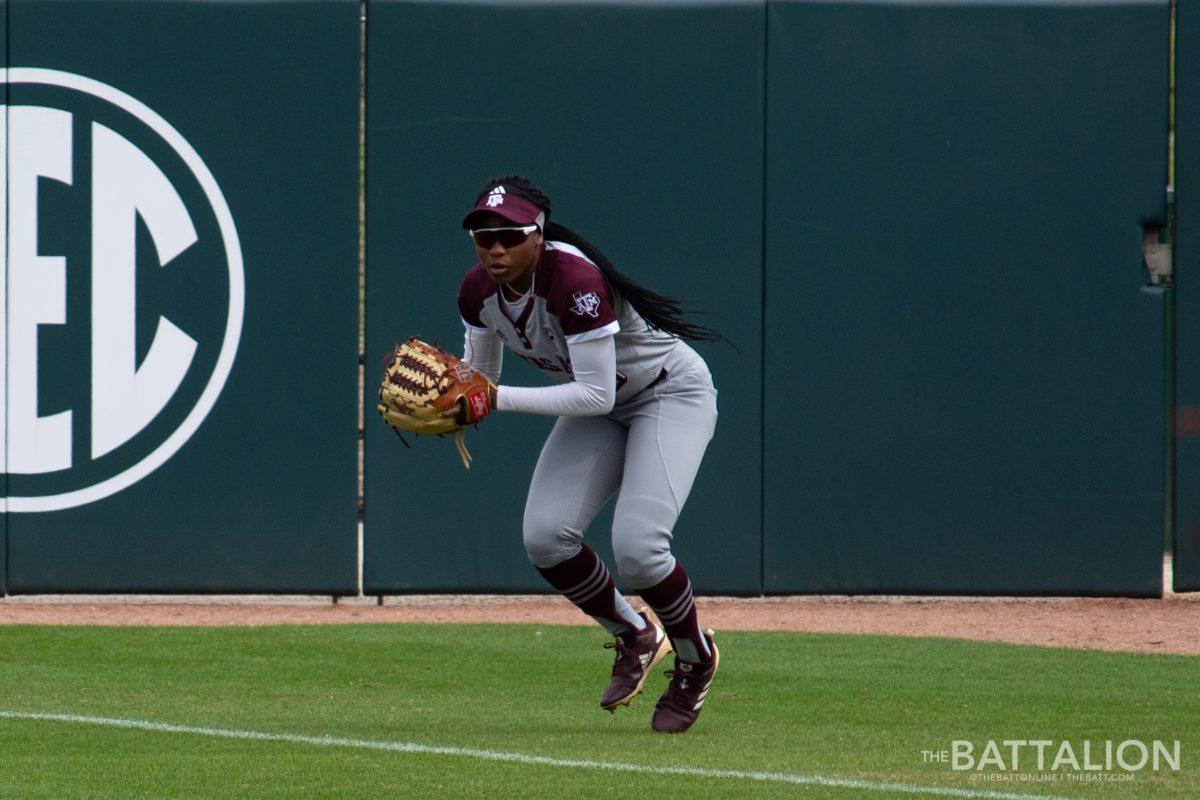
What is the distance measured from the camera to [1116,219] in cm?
943

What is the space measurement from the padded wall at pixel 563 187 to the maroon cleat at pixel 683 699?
3.79 metres

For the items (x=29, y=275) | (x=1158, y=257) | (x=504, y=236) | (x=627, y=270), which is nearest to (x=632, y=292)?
(x=504, y=236)

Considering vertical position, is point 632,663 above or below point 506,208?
below

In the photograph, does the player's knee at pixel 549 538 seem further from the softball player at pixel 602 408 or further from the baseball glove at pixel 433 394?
the baseball glove at pixel 433 394

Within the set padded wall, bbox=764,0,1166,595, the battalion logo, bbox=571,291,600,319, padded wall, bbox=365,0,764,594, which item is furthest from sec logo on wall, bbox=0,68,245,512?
the battalion logo, bbox=571,291,600,319

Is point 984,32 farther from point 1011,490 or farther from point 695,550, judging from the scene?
point 695,550

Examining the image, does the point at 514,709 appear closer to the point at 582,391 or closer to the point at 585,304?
the point at 582,391

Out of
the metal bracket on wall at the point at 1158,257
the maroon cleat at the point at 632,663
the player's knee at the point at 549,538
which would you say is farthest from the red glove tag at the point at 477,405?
the metal bracket on wall at the point at 1158,257

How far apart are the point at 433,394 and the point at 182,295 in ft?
14.5

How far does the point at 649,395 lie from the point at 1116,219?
15.8 ft

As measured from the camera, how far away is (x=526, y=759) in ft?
16.1

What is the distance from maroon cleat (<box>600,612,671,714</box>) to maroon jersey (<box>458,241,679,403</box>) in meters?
0.82

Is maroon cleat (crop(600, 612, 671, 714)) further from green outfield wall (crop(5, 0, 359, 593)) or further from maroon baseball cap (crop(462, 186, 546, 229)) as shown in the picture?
green outfield wall (crop(5, 0, 359, 593))

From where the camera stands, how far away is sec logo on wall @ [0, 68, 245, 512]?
9117 mm
